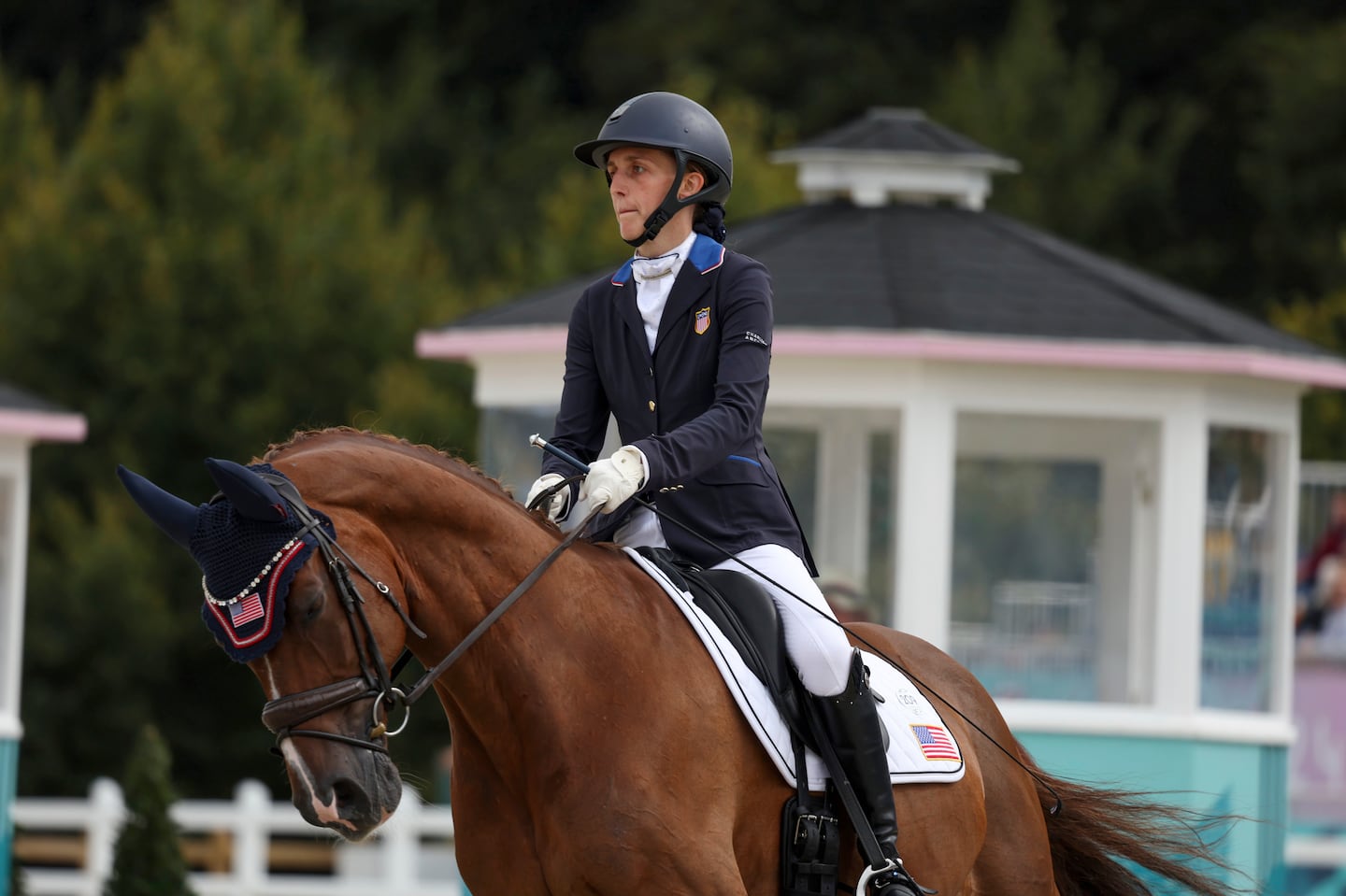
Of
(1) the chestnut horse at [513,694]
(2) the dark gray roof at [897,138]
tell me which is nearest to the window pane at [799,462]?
(2) the dark gray roof at [897,138]

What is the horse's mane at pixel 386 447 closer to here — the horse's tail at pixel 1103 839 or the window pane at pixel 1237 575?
the horse's tail at pixel 1103 839

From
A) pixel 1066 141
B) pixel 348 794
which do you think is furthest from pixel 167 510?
pixel 1066 141

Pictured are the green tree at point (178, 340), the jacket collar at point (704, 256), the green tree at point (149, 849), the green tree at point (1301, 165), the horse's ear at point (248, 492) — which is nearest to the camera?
the horse's ear at point (248, 492)

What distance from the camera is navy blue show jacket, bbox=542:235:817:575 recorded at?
17.9 feet

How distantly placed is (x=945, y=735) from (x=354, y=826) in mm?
1915

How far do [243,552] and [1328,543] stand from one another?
1192 cm

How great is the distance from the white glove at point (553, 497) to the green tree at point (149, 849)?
668 cm

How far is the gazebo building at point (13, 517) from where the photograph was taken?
11.9 meters

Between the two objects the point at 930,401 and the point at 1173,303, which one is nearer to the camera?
the point at 930,401

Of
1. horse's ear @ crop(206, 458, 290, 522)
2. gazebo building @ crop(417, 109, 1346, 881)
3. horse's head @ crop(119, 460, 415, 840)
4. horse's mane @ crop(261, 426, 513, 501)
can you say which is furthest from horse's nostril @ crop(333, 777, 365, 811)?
gazebo building @ crop(417, 109, 1346, 881)

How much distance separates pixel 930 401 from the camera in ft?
36.7

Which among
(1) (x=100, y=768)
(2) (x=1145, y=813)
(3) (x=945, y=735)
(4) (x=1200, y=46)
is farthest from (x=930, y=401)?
(4) (x=1200, y=46)

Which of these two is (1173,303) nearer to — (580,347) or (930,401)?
(930,401)

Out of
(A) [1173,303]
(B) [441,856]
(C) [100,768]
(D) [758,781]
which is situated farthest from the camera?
(C) [100,768]
